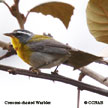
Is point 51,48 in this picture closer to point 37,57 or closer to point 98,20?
point 37,57

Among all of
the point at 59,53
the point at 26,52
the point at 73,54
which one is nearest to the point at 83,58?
the point at 73,54

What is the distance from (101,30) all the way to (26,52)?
271mm

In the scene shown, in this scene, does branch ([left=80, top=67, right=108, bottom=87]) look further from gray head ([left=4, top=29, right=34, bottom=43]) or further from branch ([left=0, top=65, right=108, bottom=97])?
gray head ([left=4, top=29, right=34, bottom=43])

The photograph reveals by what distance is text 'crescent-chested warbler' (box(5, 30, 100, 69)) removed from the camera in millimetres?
362

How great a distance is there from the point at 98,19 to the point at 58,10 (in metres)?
0.10

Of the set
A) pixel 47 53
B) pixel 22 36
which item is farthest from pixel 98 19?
pixel 22 36

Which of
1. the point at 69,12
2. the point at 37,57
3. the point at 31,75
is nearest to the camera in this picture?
the point at 31,75

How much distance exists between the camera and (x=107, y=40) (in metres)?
0.38

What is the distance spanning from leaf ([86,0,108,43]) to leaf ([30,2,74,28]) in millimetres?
75

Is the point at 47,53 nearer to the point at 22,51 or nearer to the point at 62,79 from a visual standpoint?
the point at 22,51

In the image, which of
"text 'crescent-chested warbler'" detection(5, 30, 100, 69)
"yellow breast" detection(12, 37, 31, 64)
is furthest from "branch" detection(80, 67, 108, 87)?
"yellow breast" detection(12, 37, 31, 64)

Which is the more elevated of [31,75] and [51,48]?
[51,48]

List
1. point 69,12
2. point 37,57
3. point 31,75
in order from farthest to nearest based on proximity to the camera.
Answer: point 37,57
point 69,12
point 31,75

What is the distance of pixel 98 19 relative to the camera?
382 millimetres
